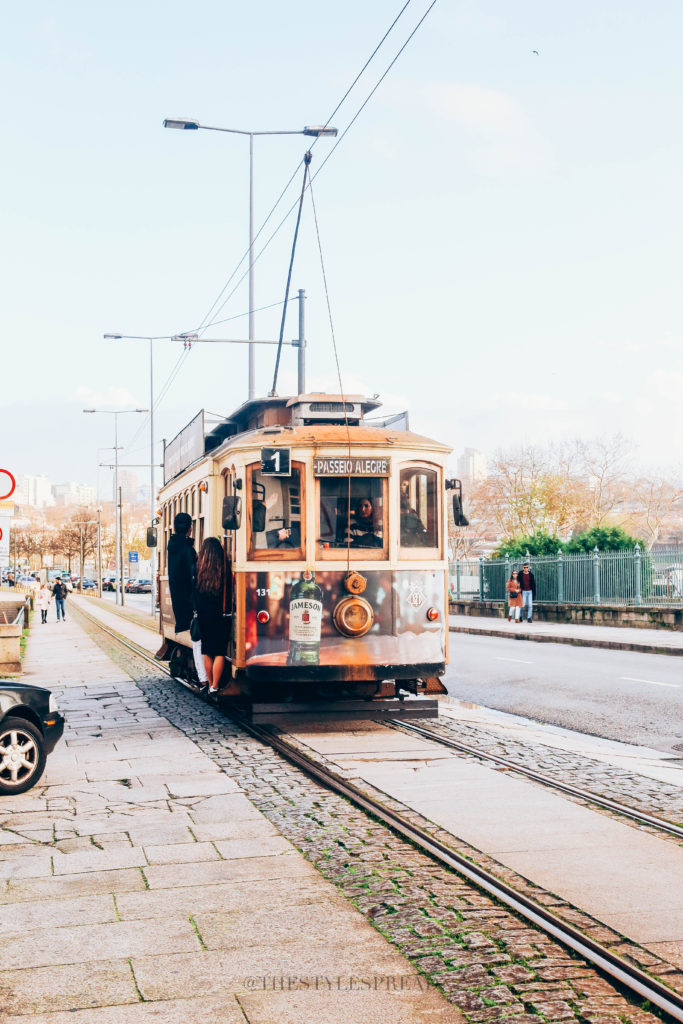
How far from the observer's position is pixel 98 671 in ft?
64.3

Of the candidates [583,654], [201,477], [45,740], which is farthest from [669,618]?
[45,740]

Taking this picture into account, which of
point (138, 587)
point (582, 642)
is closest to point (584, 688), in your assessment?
point (582, 642)

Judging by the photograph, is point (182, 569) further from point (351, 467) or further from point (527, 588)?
point (527, 588)

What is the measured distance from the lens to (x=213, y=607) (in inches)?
445

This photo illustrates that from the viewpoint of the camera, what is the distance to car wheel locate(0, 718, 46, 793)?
816 cm

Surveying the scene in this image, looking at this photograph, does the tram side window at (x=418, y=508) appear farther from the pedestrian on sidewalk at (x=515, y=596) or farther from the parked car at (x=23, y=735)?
the pedestrian on sidewalk at (x=515, y=596)

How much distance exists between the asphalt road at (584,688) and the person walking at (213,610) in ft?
12.3

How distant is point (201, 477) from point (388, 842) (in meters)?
6.99

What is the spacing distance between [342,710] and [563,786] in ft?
10.2

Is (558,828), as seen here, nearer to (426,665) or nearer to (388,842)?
(388,842)

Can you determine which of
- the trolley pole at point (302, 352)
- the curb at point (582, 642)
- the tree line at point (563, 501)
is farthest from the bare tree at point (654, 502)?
the trolley pole at point (302, 352)

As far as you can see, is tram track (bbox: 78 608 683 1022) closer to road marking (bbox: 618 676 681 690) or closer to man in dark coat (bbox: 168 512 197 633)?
man in dark coat (bbox: 168 512 197 633)

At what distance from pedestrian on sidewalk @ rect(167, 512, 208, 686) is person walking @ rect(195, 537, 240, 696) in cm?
59

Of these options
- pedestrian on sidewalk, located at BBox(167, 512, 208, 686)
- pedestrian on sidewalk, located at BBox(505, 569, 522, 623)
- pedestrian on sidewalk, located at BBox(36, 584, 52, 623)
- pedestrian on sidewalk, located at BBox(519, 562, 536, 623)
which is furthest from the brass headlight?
pedestrian on sidewalk, located at BBox(36, 584, 52, 623)
